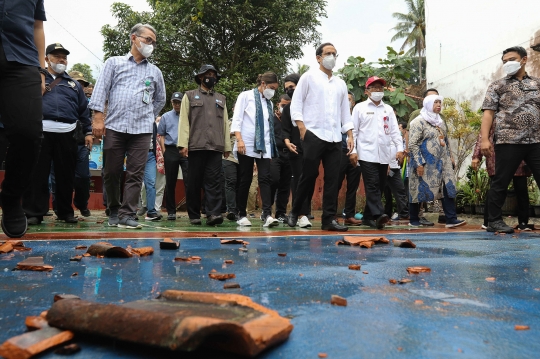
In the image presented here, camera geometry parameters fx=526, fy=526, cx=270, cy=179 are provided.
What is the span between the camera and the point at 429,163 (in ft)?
22.8

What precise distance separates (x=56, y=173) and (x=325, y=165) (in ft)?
9.79

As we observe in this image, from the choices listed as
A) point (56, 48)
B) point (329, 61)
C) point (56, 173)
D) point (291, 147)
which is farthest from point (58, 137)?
point (329, 61)

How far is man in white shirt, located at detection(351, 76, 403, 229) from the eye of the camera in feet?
20.1

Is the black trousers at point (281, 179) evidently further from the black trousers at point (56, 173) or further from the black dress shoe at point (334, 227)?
the black trousers at point (56, 173)

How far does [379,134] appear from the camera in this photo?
A: 6.48 metres

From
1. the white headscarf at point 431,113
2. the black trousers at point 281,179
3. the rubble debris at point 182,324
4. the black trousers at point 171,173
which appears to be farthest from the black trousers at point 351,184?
the rubble debris at point 182,324

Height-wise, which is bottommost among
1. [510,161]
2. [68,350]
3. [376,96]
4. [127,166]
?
[68,350]

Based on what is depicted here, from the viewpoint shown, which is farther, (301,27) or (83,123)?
(301,27)

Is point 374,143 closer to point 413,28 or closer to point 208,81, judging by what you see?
point 208,81

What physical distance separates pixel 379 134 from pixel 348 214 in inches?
55.3

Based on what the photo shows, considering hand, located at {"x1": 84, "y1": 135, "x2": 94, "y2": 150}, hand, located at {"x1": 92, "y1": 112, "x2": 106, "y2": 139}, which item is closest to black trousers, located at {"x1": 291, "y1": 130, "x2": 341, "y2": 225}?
hand, located at {"x1": 92, "y1": 112, "x2": 106, "y2": 139}

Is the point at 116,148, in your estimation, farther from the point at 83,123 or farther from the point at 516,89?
the point at 516,89

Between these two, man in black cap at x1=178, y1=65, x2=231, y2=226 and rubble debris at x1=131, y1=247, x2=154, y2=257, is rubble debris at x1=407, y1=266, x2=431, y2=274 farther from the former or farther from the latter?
man in black cap at x1=178, y1=65, x2=231, y2=226

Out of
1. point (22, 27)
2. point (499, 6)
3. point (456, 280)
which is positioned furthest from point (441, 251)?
point (499, 6)
